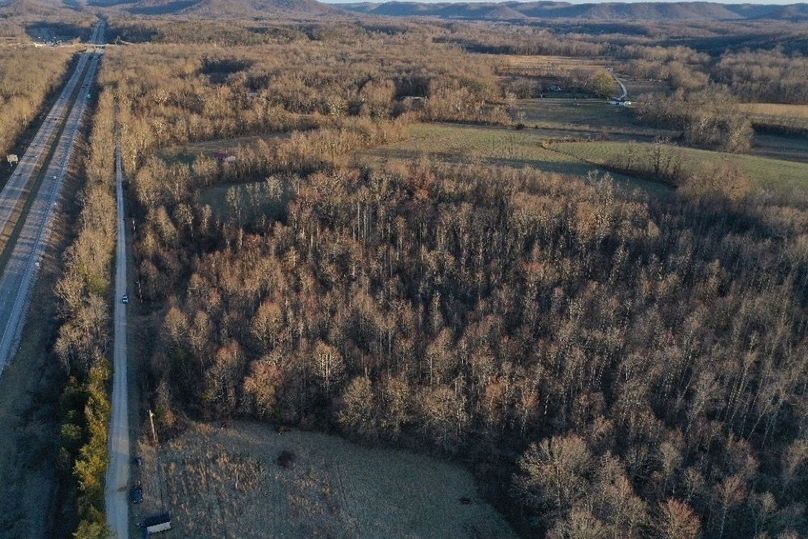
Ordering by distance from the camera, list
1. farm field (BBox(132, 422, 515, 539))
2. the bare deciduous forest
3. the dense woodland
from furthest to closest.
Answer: the bare deciduous forest < the dense woodland < farm field (BBox(132, 422, 515, 539))

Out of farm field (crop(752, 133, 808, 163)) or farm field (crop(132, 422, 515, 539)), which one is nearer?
farm field (crop(132, 422, 515, 539))

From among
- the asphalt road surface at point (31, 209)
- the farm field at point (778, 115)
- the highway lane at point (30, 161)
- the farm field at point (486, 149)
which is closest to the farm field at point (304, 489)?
the asphalt road surface at point (31, 209)

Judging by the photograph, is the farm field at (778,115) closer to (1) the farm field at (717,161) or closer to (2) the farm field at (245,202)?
(1) the farm field at (717,161)

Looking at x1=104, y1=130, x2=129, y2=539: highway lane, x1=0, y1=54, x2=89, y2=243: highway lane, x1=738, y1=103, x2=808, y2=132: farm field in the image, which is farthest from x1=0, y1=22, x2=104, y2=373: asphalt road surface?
x1=738, y1=103, x2=808, y2=132: farm field

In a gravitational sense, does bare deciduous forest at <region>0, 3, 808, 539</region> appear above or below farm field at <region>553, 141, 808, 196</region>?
below

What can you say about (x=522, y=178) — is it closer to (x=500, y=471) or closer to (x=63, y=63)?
(x=500, y=471)

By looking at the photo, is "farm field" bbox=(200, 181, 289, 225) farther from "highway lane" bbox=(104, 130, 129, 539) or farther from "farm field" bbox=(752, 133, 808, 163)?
"farm field" bbox=(752, 133, 808, 163)

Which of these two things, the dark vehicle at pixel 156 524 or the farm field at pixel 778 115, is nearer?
the dark vehicle at pixel 156 524

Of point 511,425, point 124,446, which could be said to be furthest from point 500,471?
point 124,446
